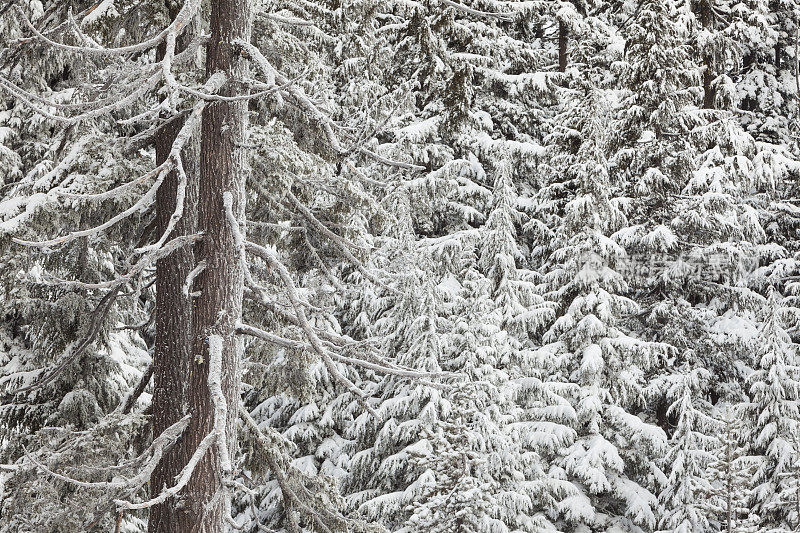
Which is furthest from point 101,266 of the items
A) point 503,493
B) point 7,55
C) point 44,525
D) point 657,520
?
point 657,520

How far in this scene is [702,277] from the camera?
1750cm

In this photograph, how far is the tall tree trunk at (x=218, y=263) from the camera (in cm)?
512

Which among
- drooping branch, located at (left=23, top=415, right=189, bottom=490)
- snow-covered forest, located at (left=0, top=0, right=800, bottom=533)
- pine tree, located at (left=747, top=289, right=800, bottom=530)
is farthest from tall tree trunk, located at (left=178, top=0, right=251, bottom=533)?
pine tree, located at (left=747, top=289, right=800, bottom=530)

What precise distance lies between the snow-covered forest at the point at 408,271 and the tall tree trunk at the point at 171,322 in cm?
3

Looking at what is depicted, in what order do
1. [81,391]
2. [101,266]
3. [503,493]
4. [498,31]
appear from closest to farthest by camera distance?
[81,391]
[101,266]
[503,493]
[498,31]

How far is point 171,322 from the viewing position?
5.93 meters

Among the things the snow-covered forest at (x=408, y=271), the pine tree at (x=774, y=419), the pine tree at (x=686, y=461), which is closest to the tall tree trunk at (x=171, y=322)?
the snow-covered forest at (x=408, y=271)

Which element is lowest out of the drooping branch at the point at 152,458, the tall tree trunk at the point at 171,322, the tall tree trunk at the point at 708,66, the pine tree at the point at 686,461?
the pine tree at the point at 686,461

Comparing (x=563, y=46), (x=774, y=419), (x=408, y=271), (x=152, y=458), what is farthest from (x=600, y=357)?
(x=152, y=458)

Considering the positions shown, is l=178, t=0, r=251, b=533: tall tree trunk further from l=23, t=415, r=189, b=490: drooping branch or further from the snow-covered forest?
l=23, t=415, r=189, b=490: drooping branch

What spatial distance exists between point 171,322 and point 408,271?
2.26 metres

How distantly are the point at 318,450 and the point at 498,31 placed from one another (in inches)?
449

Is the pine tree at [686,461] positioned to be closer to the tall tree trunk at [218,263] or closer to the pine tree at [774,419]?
the pine tree at [774,419]

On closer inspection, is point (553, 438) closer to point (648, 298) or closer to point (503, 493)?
point (503, 493)
